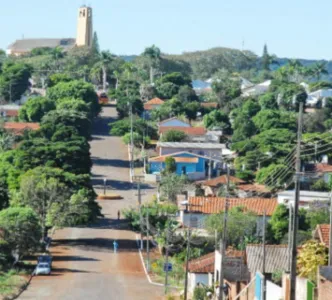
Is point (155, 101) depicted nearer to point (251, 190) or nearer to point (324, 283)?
point (251, 190)

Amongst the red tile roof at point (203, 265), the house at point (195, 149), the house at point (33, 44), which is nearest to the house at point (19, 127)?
the house at point (195, 149)

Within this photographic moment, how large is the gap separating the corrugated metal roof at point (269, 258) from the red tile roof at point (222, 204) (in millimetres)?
18838

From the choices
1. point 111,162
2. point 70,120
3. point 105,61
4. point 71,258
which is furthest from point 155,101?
point 71,258

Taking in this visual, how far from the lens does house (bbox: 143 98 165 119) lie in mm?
103625

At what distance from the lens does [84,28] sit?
574 feet

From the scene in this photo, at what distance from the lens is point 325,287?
88.6 feet

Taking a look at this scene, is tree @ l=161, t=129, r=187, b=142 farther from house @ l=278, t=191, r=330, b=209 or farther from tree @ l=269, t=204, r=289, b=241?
tree @ l=269, t=204, r=289, b=241

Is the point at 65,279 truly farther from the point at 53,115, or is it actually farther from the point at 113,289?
the point at 53,115

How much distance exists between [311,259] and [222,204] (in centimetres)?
2724

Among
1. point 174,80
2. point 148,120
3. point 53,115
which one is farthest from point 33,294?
point 174,80

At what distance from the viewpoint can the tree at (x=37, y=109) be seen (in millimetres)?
95312

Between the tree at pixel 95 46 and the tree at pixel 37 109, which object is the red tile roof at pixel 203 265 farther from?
the tree at pixel 95 46

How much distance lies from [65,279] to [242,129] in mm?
46178

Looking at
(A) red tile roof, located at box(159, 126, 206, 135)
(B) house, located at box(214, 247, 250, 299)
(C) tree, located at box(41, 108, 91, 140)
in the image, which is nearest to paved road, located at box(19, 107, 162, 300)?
(B) house, located at box(214, 247, 250, 299)
